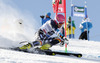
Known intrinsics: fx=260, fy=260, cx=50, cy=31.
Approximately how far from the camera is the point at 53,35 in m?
7.05

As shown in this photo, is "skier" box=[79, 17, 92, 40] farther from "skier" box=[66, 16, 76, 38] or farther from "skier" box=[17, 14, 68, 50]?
"skier" box=[17, 14, 68, 50]

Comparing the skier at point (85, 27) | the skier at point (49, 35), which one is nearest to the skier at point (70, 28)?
the skier at point (85, 27)

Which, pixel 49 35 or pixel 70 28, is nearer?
pixel 49 35

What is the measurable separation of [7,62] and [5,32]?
4579mm

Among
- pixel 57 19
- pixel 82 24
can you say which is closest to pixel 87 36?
pixel 82 24

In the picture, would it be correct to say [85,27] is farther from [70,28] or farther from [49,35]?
[49,35]

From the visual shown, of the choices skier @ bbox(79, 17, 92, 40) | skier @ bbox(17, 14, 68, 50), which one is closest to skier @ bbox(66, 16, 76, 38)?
skier @ bbox(79, 17, 92, 40)

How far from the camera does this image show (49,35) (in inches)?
275

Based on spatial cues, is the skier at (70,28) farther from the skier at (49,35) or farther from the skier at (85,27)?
the skier at (49,35)

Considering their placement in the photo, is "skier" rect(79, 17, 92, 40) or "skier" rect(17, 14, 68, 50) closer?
"skier" rect(17, 14, 68, 50)

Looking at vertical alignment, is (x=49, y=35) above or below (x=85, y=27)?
below

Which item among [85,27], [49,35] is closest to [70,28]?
[85,27]

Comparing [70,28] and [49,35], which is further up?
[70,28]

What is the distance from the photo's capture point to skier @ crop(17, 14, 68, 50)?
6.83 m
